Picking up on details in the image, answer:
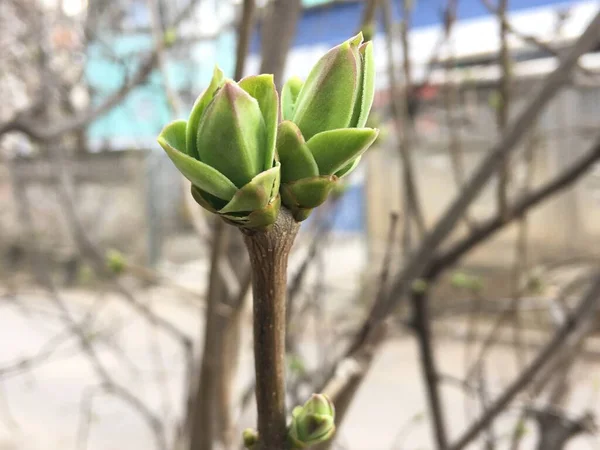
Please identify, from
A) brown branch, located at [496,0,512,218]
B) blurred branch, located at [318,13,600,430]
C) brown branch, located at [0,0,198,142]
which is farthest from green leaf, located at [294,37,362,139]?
brown branch, located at [0,0,198,142]

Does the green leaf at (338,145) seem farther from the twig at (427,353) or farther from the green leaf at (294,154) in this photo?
the twig at (427,353)

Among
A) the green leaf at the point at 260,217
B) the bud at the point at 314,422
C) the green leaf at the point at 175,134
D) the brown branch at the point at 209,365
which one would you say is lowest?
the brown branch at the point at 209,365

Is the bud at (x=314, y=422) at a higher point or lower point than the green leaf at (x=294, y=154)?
lower

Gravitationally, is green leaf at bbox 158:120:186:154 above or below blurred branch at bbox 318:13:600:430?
above

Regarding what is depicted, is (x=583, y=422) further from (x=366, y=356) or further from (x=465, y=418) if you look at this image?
(x=465, y=418)

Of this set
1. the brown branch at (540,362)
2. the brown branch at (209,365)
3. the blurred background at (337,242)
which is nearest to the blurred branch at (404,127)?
the blurred background at (337,242)

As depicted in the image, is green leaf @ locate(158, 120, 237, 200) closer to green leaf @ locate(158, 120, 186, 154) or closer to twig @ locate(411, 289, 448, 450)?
green leaf @ locate(158, 120, 186, 154)

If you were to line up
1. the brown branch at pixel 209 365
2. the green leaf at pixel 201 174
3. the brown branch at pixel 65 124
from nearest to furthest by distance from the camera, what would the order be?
1. the green leaf at pixel 201 174
2. the brown branch at pixel 209 365
3. the brown branch at pixel 65 124
